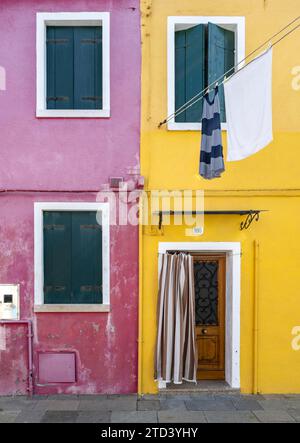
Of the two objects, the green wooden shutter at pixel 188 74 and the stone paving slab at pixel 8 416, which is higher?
the green wooden shutter at pixel 188 74

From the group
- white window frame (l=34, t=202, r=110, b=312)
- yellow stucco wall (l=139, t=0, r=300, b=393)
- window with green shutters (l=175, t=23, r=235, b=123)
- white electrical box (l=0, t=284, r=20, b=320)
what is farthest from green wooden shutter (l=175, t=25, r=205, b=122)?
white electrical box (l=0, t=284, r=20, b=320)

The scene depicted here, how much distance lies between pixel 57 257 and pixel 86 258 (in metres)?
0.54

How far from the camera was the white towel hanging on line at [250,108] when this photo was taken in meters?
6.03

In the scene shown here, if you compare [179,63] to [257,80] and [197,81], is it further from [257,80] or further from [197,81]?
[257,80]

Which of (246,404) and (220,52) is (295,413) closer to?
(246,404)

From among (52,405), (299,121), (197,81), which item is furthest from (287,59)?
(52,405)

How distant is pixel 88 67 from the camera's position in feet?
25.6

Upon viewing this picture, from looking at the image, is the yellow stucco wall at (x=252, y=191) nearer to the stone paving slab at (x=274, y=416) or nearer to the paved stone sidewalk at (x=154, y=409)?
the paved stone sidewalk at (x=154, y=409)

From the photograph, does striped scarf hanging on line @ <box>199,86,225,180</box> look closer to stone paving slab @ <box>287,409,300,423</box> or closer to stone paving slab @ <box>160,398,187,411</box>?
stone paving slab @ <box>160,398,187,411</box>

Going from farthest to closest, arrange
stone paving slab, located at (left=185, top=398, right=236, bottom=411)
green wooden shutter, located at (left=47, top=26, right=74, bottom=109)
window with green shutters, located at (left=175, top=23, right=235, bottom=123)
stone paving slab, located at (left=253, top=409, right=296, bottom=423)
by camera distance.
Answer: green wooden shutter, located at (left=47, top=26, right=74, bottom=109) → window with green shutters, located at (left=175, top=23, right=235, bottom=123) → stone paving slab, located at (left=185, top=398, right=236, bottom=411) → stone paving slab, located at (left=253, top=409, right=296, bottom=423)

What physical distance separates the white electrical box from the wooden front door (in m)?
3.36

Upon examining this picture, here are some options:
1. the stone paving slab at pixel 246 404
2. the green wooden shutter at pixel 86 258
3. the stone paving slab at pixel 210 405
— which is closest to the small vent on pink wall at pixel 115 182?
the green wooden shutter at pixel 86 258

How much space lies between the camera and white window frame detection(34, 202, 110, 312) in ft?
24.8

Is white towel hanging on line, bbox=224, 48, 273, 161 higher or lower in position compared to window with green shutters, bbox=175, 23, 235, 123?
lower
